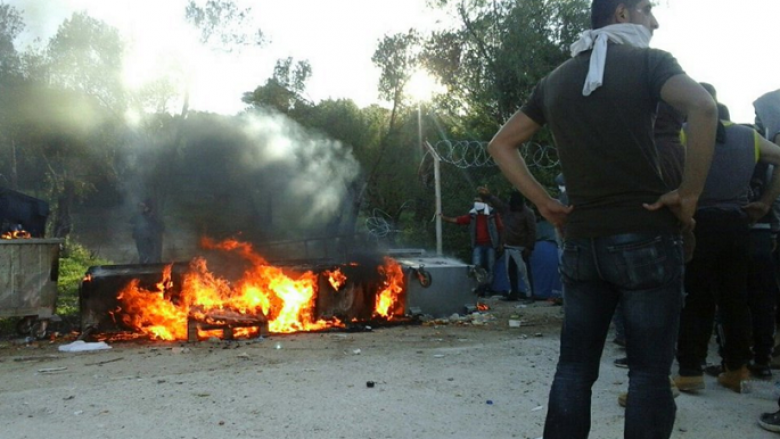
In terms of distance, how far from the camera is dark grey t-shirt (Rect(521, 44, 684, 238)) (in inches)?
95.6

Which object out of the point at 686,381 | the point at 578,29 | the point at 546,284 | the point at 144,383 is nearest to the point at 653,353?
the point at 686,381

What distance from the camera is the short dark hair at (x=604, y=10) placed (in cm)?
264

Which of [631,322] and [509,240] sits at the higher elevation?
[509,240]

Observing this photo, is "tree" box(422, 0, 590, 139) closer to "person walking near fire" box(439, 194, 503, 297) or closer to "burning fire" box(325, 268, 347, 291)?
"person walking near fire" box(439, 194, 503, 297)

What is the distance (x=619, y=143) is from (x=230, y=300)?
6.42 metres

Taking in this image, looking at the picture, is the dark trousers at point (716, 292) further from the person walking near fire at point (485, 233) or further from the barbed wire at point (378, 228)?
the barbed wire at point (378, 228)

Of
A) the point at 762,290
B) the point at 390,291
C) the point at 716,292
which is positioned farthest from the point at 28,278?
the point at 762,290

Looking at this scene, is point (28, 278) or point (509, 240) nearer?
point (28, 278)

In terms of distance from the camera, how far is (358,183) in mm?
20656

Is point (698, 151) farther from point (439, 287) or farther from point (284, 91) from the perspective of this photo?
point (284, 91)

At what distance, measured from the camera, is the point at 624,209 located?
8.03 feet

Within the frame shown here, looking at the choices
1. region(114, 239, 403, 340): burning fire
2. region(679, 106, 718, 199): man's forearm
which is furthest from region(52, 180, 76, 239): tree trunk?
region(679, 106, 718, 199): man's forearm

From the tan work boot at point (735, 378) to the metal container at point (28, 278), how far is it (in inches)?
286

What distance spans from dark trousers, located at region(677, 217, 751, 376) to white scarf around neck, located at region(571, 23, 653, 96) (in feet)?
7.22
